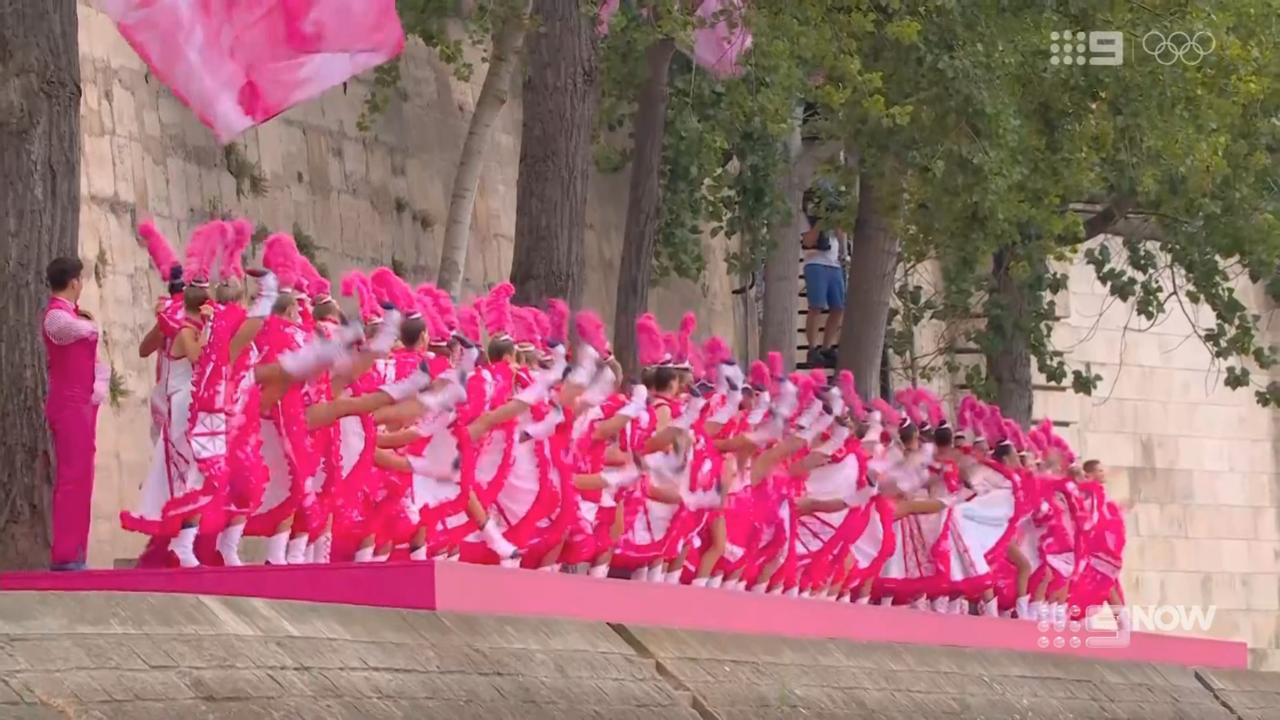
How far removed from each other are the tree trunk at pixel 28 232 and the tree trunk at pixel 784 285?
30.3 ft

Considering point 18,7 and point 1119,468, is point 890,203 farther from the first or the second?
point 1119,468

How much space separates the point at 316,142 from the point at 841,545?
6009 mm

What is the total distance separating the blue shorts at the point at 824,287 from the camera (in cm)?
2552

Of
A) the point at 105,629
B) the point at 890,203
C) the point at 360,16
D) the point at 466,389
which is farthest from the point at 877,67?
the point at 105,629

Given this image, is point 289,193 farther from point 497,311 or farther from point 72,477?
point 72,477

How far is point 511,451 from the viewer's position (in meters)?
12.9

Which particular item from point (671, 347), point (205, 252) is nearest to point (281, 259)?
point (205, 252)

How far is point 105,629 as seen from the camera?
29.1ft

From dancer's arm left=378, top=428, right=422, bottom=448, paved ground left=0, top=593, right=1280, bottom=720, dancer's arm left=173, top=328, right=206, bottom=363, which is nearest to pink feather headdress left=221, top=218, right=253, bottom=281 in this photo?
dancer's arm left=173, top=328, right=206, bottom=363

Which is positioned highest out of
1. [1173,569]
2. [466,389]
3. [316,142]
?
[316,142]

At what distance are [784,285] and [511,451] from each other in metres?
8.75

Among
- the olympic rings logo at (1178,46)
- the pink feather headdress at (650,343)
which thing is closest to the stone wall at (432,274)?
the pink feather headdress at (650,343)

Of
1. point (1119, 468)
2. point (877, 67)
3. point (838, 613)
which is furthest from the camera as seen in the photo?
point (1119, 468)

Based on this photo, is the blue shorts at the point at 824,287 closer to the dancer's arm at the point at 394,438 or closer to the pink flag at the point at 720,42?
the pink flag at the point at 720,42
